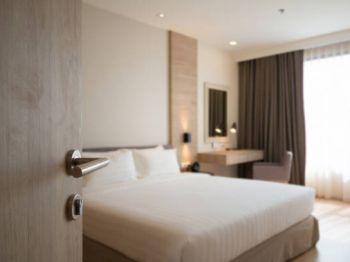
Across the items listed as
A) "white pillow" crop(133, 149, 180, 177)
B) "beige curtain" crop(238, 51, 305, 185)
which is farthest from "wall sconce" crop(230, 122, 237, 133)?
"white pillow" crop(133, 149, 180, 177)

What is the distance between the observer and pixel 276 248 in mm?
2303

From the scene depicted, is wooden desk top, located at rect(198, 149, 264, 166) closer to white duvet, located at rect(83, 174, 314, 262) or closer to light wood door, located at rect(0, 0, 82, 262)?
white duvet, located at rect(83, 174, 314, 262)

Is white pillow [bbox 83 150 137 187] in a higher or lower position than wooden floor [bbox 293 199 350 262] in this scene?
higher

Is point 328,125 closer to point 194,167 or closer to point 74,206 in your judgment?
point 194,167

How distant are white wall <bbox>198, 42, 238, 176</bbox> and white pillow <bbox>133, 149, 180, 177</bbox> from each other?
142 cm

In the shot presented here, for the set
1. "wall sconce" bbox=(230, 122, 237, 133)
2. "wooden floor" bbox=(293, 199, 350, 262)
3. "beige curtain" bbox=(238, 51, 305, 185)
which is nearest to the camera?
"wooden floor" bbox=(293, 199, 350, 262)

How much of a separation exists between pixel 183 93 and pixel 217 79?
110 centimetres

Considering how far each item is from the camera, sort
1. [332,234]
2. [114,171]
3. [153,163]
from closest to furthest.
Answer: [114,171], [332,234], [153,163]

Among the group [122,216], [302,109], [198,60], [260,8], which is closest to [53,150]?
[122,216]

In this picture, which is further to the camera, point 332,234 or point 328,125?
point 328,125

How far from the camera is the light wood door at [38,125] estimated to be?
53cm

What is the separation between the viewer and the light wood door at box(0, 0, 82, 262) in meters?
0.53

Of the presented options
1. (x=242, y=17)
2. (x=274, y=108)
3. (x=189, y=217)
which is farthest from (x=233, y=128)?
(x=189, y=217)

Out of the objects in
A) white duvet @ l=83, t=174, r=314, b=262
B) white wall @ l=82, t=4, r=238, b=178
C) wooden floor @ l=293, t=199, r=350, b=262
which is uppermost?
white wall @ l=82, t=4, r=238, b=178
